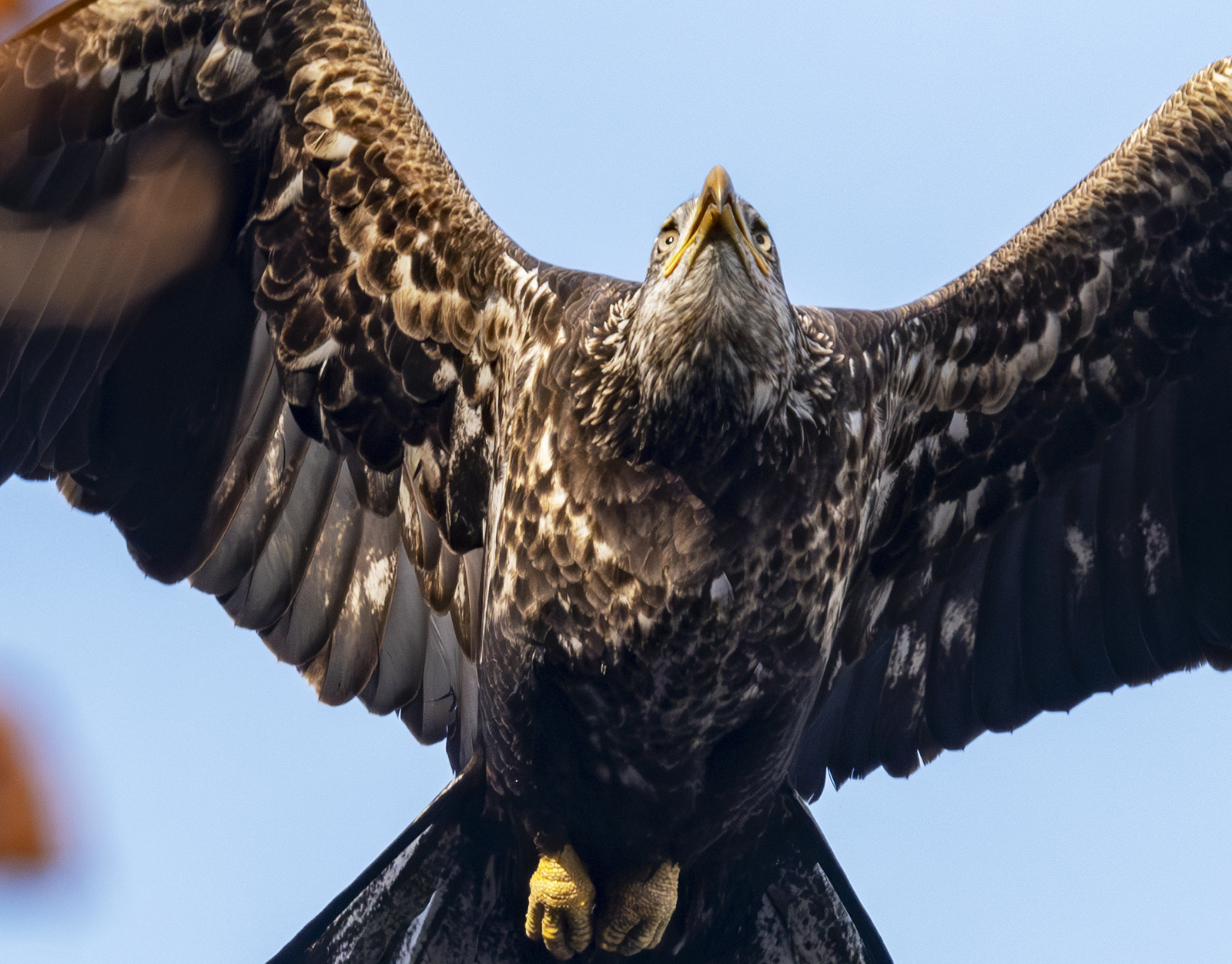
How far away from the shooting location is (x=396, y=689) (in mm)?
5227

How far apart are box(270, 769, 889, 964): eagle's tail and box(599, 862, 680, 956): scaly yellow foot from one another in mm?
80

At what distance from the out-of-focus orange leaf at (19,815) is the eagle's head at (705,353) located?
3357mm

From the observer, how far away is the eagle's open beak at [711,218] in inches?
156

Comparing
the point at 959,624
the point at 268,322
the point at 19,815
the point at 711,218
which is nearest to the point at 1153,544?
the point at 959,624

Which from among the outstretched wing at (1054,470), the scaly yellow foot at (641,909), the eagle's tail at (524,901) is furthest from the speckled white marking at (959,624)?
the scaly yellow foot at (641,909)

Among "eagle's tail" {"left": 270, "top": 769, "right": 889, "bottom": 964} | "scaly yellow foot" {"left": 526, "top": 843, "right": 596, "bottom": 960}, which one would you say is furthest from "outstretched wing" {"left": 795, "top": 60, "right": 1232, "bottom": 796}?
"scaly yellow foot" {"left": 526, "top": 843, "right": 596, "bottom": 960}

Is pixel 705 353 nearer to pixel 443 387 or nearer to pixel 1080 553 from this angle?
pixel 443 387

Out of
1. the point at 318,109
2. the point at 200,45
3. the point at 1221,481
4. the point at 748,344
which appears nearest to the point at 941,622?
the point at 1221,481

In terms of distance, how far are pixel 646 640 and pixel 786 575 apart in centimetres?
44

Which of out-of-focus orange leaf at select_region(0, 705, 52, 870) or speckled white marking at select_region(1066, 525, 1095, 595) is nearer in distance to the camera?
out-of-focus orange leaf at select_region(0, 705, 52, 870)

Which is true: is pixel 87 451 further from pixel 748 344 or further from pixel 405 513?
pixel 748 344

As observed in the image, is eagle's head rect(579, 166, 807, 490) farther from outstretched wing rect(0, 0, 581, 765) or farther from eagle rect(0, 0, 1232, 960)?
outstretched wing rect(0, 0, 581, 765)

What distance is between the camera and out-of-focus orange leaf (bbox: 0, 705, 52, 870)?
2.16 feet

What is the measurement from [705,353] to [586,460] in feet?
1.58
